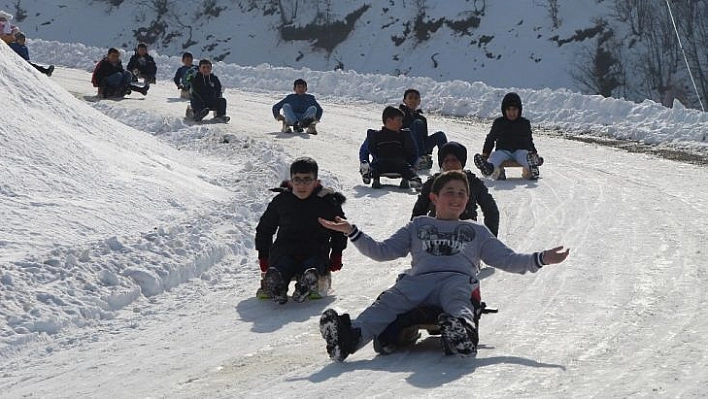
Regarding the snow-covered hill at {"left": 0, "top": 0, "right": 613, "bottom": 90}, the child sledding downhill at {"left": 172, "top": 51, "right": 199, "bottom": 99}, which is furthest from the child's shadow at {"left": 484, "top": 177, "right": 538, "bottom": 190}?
the snow-covered hill at {"left": 0, "top": 0, "right": 613, "bottom": 90}

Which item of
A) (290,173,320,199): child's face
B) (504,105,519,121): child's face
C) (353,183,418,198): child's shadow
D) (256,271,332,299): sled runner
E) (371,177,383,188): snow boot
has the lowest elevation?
(256,271,332,299): sled runner

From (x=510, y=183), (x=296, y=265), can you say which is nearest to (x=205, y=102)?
(x=510, y=183)

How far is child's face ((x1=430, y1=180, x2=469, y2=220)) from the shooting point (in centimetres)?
642

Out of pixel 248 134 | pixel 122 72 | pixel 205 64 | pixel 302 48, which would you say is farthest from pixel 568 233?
pixel 302 48

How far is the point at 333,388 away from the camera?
553 centimetres

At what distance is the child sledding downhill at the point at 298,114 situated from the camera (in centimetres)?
1878

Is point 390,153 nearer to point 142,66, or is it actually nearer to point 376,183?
point 376,183

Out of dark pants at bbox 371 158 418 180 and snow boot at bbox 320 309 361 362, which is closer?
snow boot at bbox 320 309 361 362

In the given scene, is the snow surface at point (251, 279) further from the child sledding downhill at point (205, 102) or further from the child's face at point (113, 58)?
the child's face at point (113, 58)

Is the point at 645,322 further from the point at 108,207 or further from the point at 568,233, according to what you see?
the point at 108,207

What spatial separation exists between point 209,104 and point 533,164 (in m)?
7.94

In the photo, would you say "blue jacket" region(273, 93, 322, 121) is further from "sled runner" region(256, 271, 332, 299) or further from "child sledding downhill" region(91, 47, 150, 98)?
"sled runner" region(256, 271, 332, 299)

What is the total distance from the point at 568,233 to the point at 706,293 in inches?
112

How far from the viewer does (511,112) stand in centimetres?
1491
